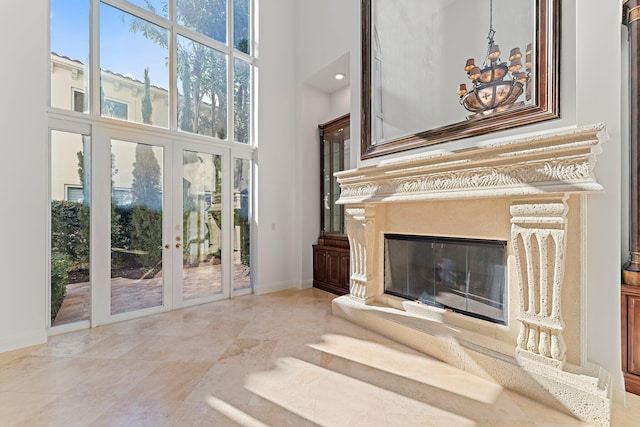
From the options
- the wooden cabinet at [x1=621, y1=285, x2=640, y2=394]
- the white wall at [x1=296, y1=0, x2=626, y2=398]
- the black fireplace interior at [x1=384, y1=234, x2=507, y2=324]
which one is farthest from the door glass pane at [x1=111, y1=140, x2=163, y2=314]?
the wooden cabinet at [x1=621, y1=285, x2=640, y2=394]

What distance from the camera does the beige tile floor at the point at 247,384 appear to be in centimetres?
189

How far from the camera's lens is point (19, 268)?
9.51ft

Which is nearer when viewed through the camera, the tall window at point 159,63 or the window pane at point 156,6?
the tall window at point 159,63

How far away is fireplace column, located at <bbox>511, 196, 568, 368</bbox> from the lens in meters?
2.07

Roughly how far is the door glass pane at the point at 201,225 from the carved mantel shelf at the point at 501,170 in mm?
2456

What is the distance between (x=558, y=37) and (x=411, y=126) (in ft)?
4.43

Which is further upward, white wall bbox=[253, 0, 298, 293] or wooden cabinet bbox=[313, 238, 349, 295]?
white wall bbox=[253, 0, 298, 293]

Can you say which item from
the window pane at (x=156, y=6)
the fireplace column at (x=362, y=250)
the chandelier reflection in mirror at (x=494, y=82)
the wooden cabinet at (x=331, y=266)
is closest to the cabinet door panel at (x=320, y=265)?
the wooden cabinet at (x=331, y=266)

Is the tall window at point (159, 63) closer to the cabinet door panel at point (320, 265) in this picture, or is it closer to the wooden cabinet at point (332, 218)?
the wooden cabinet at point (332, 218)

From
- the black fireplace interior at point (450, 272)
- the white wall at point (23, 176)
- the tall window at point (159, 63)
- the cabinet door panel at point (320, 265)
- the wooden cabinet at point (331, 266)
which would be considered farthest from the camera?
the cabinet door panel at point (320, 265)

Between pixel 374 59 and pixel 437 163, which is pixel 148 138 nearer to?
pixel 374 59

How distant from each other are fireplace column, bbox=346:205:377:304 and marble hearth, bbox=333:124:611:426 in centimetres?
55

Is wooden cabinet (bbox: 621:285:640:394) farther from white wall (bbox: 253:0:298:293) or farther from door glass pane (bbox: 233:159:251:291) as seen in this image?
door glass pane (bbox: 233:159:251:291)

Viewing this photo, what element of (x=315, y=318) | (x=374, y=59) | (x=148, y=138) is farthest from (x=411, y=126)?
(x=148, y=138)
